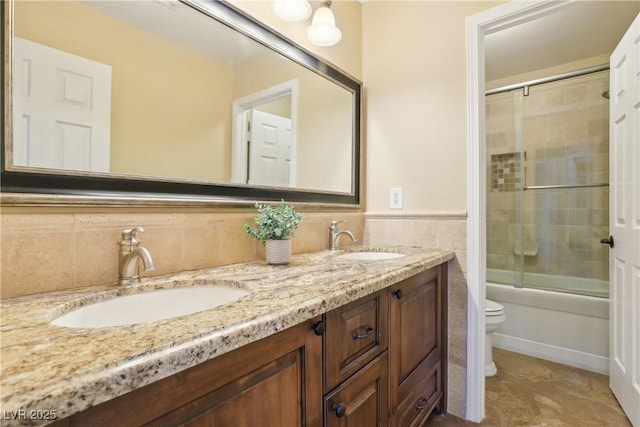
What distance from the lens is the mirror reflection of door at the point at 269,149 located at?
1.34 m

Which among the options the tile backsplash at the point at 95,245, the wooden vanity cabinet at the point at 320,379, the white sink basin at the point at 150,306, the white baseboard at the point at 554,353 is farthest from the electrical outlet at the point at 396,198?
the white baseboard at the point at 554,353

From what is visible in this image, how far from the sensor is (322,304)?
727mm

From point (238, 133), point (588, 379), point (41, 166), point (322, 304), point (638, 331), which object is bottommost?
point (588, 379)

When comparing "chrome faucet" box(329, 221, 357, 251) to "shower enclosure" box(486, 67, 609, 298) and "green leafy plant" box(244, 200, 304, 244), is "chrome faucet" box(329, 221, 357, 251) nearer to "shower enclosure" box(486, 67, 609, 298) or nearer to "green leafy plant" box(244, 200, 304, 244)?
"green leafy plant" box(244, 200, 304, 244)

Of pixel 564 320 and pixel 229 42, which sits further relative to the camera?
pixel 564 320

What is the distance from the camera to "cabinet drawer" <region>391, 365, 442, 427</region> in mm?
1175

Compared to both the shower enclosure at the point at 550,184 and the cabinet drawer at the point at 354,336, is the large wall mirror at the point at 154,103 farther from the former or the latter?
the shower enclosure at the point at 550,184

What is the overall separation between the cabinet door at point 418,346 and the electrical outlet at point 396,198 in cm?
45

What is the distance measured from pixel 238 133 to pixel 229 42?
35 cm

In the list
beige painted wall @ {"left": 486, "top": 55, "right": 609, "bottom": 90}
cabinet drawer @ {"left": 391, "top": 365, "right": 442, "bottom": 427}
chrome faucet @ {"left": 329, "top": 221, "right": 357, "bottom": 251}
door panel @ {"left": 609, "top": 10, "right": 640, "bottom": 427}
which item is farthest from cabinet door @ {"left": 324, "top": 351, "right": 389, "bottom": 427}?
beige painted wall @ {"left": 486, "top": 55, "right": 609, "bottom": 90}

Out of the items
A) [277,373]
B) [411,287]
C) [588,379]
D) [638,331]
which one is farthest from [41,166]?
[588,379]

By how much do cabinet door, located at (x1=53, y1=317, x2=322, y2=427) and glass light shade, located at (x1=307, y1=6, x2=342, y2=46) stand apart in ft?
4.48

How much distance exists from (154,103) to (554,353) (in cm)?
285

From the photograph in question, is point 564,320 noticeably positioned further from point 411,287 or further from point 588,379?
point 411,287
